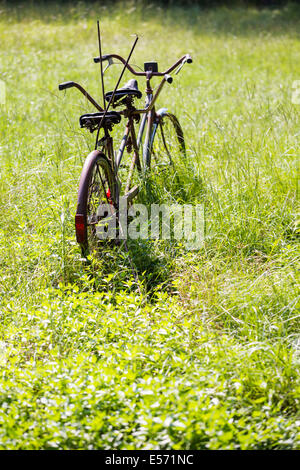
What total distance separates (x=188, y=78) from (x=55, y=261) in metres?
6.71

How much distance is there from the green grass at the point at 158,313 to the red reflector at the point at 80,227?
266 mm

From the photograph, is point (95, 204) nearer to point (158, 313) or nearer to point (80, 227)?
point (80, 227)

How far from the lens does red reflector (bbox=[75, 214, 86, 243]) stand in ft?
10.9

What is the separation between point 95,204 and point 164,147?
4.87 feet

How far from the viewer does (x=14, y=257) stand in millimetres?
3779

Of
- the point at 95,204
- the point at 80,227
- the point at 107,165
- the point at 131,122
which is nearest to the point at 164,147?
the point at 131,122

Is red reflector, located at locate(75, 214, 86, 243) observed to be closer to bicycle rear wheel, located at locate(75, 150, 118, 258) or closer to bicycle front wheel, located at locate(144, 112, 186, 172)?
bicycle rear wheel, located at locate(75, 150, 118, 258)

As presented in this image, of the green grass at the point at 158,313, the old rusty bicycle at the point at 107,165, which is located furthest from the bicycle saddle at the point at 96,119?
the green grass at the point at 158,313

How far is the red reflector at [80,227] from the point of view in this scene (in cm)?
333

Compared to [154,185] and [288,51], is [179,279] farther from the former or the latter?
[288,51]

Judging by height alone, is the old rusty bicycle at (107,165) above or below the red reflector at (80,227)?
above

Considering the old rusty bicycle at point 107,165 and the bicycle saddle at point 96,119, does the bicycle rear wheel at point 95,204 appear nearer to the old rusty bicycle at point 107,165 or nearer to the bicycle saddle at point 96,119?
the old rusty bicycle at point 107,165

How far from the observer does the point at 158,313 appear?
10.2 ft

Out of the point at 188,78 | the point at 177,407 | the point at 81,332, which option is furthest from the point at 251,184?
the point at 188,78
